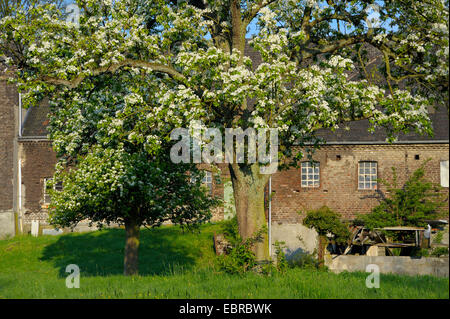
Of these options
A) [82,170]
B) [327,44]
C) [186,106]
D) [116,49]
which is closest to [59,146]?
[82,170]

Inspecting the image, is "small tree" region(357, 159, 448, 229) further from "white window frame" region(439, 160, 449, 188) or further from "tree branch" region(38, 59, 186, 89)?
"white window frame" region(439, 160, 449, 188)

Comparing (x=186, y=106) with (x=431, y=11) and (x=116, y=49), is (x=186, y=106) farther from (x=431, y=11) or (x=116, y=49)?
(x=431, y=11)

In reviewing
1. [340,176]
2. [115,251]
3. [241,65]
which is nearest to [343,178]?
[340,176]

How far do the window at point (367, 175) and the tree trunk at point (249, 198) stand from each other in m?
16.4

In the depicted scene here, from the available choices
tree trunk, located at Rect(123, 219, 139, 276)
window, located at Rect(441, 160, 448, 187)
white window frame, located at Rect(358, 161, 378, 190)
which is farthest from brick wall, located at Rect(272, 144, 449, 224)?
window, located at Rect(441, 160, 448, 187)

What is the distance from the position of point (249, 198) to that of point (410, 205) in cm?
1506

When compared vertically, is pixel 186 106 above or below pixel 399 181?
above

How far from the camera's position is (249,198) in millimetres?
14648

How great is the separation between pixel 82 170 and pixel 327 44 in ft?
25.8

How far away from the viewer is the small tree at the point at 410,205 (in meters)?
26.6

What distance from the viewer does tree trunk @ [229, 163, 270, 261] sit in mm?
14547

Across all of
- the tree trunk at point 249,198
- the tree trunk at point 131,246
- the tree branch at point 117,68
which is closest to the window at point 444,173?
the tree branch at point 117,68

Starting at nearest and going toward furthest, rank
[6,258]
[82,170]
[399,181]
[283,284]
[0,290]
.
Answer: [283,284] < [0,290] < [82,170] < [6,258] < [399,181]
